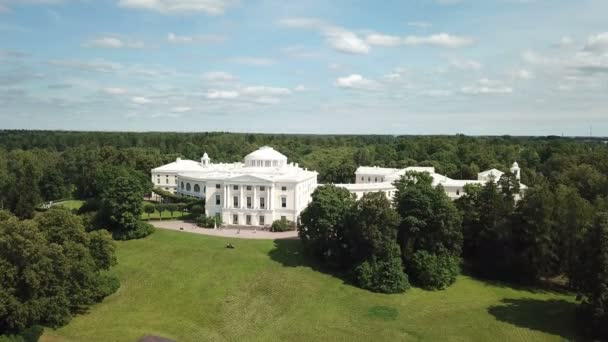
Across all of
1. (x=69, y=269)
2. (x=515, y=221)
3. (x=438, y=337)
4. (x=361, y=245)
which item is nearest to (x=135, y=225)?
(x=69, y=269)

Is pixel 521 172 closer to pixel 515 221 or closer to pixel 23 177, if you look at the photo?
pixel 515 221

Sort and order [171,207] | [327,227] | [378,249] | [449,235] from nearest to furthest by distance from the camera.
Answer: [378,249] → [449,235] → [327,227] → [171,207]

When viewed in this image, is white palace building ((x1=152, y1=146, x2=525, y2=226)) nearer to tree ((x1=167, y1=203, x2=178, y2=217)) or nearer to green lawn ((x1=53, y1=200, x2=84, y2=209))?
tree ((x1=167, y1=203, x2=178, y2=217))

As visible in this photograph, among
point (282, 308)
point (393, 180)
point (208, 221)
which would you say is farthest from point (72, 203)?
point (282, 308)

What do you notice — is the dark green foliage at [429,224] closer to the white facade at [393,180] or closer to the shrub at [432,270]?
the shrub at [432,270]

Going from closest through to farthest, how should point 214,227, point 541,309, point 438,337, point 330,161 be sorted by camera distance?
point 438,337, point 541,309, point 214,227, point 330,161

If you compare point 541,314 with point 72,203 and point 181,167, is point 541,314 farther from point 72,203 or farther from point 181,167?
point 72,203
